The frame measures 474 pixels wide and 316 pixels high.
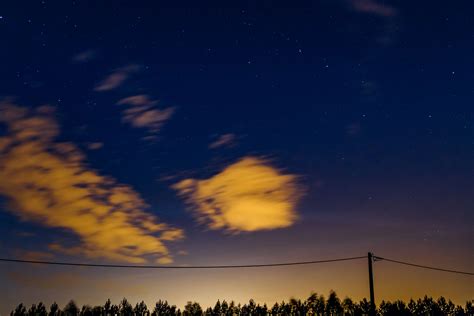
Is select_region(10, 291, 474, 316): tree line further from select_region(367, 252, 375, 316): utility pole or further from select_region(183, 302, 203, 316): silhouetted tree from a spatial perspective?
select_region(367, 252, 375, 316): utility pole

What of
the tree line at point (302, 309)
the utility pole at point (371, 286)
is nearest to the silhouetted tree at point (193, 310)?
the tree line at point (302, 309)

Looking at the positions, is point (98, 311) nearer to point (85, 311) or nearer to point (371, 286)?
point (85, 311)

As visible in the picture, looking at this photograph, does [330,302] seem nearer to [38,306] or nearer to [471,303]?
[471,303]

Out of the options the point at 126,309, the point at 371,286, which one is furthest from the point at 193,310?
the point at 371,286

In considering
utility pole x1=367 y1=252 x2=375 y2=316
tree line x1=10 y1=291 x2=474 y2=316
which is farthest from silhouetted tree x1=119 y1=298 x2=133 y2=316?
utility pole x1=367 y1=252 x2=375 y2=316

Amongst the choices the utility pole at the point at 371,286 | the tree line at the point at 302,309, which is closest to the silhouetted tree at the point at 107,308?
the tree line at the point at 302,309

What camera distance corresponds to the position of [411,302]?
524 ft

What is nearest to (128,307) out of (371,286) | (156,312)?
(156,312)

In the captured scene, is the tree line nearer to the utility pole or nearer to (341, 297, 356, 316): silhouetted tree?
(341, 297, 356, 316): silhouetted tree

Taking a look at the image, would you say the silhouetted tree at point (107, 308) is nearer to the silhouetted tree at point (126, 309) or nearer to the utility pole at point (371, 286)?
the silhouetted tree at point (126, 309)

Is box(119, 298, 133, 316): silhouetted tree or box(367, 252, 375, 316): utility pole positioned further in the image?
box(119, 298, 133, 316): silhouetted tree

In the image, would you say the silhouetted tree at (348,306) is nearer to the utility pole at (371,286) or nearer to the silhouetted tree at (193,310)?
the silhouetted tree at (193,310)

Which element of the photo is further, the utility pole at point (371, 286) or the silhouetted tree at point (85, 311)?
the silhouetted tree at point (85, 311)

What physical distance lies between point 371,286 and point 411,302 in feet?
492
